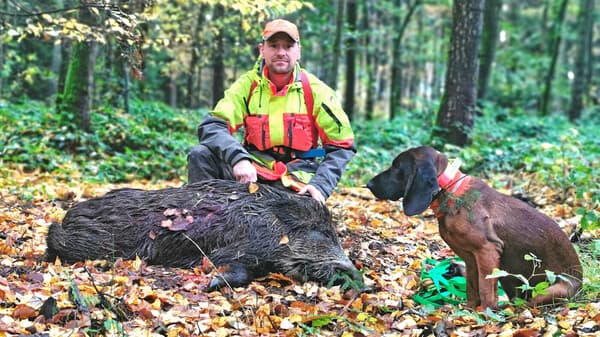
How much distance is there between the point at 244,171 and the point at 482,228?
1.97 m

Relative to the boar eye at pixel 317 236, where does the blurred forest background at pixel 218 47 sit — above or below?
above

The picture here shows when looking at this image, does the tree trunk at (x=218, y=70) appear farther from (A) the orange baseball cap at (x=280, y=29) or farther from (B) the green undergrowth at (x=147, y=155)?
(A) the orange baseball cap at (x=280, y=29)

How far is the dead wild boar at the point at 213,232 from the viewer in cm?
452

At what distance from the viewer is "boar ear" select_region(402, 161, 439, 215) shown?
3922mm

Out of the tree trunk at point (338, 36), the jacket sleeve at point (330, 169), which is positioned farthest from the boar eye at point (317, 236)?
the tree trunk at point (338, 36)

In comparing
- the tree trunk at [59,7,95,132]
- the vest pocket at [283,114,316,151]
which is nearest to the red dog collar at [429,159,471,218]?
the vest pocket at [283,114,316,151]

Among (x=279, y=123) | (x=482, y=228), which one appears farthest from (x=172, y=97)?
(x=482, y=228)

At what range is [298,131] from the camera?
5414 mm

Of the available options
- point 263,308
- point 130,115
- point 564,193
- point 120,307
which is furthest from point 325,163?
point 130,115

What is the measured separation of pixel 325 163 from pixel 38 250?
96.8 inches

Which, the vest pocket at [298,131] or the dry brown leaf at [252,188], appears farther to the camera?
the vest pocket at [298,131]

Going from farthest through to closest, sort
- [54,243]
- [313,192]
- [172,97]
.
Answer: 1. [172,97]
2. [313,192]
3. [54,243]

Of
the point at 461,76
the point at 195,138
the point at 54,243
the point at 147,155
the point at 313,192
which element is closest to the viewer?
the point at 54,243

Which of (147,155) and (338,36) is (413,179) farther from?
(338,36)
